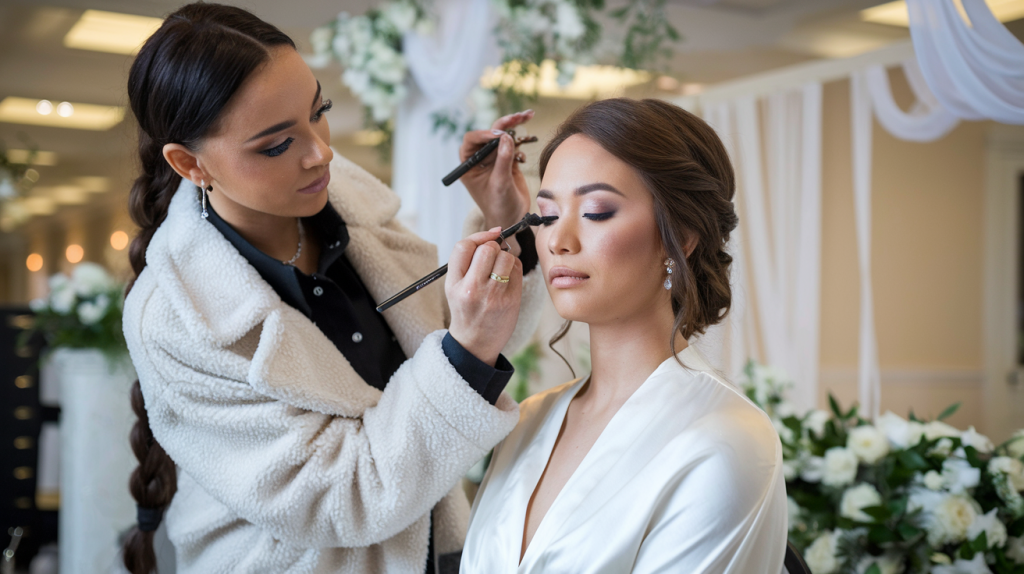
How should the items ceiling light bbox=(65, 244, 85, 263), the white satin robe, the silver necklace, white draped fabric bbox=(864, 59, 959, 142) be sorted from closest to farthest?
the white satin robe, the silver necklace, white draped fabric bbox=(864, 59, 959, 142), ceiling light bbox=(65, 244, 85, 263)

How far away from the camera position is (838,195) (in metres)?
4.62

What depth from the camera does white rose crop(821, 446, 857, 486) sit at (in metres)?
1.62

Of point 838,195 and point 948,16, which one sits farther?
point 838,195

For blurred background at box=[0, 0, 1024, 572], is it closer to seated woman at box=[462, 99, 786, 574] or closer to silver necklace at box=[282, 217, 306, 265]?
silver necklace at box=[282, 217, 306, 265]

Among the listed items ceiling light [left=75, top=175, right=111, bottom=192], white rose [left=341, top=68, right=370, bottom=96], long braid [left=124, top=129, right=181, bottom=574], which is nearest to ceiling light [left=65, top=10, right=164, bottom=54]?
white rose [left=341, top=68, right=370, bottom=96]

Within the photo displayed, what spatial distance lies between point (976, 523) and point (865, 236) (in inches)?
63.3

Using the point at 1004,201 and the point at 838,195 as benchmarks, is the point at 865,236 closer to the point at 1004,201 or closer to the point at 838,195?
the point at 838,195

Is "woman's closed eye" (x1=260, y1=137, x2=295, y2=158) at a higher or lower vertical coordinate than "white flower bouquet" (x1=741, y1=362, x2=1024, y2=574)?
higher

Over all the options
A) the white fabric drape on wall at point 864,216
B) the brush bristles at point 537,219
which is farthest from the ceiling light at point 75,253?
the brush bristles at point 537,219

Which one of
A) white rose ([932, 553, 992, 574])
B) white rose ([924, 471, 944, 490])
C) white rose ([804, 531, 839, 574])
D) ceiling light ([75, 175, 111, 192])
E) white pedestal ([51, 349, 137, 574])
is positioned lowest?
ceiling light ([75, 175, 111, 192])

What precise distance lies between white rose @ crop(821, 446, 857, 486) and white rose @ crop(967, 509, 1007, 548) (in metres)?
0.25

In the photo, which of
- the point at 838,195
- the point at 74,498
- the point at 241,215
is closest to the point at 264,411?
the point at 241,215

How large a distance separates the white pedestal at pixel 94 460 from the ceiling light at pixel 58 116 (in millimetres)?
3895

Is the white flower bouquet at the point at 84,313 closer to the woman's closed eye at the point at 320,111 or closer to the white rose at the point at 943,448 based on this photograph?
the woman's closed eye at the point at 320,111
